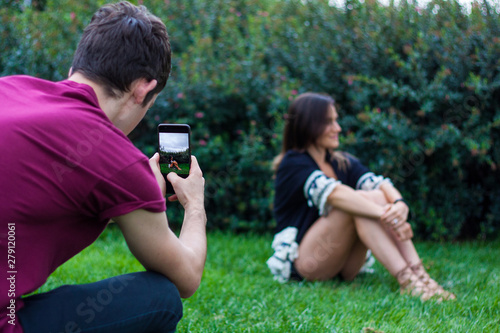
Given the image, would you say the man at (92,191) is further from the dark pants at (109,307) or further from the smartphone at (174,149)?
the smartphone at (174,149)

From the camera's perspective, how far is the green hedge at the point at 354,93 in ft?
14.5

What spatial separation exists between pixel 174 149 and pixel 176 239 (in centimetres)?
48

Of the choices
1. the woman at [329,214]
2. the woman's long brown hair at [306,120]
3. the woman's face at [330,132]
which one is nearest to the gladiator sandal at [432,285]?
the woman at [329,214]

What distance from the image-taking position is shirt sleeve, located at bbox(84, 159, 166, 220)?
52.5 inches

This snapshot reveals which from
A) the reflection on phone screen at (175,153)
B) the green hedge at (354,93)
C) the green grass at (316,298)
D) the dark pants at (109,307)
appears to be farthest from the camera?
the green hedge at (354,93)

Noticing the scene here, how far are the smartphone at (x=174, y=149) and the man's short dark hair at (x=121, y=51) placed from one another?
0.37 meters

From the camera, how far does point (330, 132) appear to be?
135 inches

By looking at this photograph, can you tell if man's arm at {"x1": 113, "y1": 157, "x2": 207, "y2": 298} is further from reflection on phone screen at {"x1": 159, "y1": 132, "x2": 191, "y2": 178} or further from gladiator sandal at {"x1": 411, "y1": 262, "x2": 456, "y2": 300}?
gladiator sandal at {"x1": 411, "y1": 262, "x2": 456, "y2": 300}

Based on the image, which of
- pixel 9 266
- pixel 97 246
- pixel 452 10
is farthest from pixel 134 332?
pixel 452 10

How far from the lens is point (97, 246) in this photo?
14.3 ft

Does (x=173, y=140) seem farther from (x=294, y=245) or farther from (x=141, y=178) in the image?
(x=294, y=245)

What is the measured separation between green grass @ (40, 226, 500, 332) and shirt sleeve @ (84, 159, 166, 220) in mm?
1158
